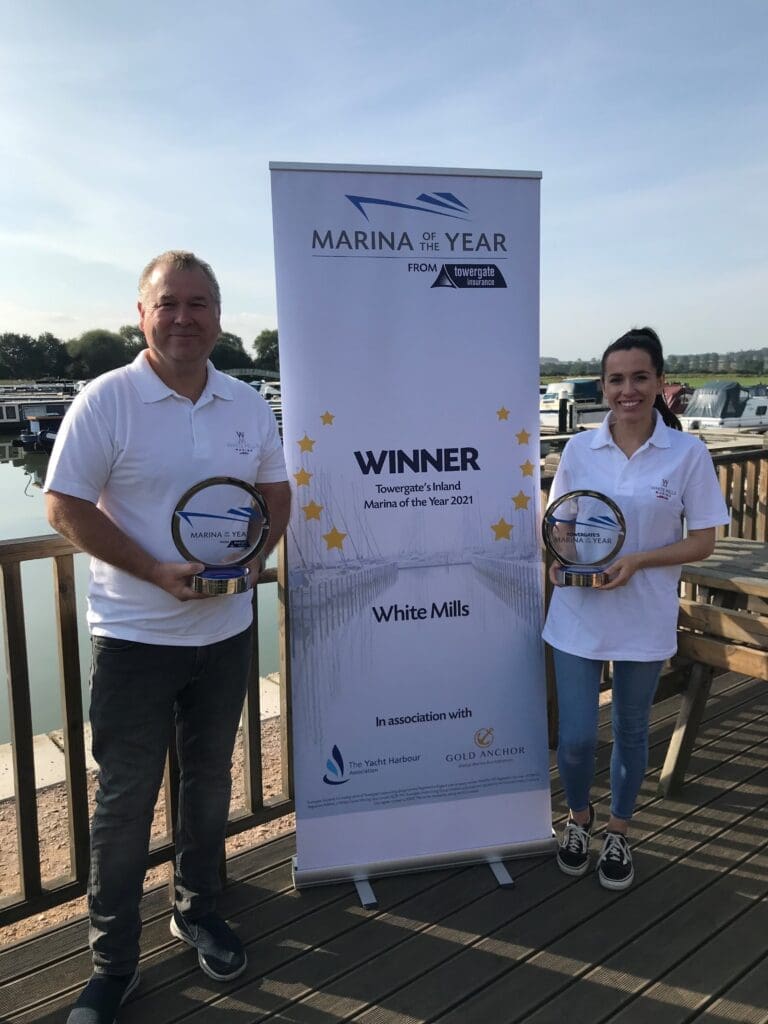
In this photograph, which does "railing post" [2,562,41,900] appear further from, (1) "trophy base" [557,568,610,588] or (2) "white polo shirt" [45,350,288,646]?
(1) "trophy base" [557,568,610,588]

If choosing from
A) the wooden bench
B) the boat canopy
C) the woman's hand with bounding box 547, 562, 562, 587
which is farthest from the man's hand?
the boat canopy

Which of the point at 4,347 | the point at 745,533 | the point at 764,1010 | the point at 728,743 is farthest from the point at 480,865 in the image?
the point at 4,347

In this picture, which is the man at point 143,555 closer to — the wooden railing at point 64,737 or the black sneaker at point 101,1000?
the black sneaker at point 101,1000

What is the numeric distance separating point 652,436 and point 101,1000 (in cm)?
194

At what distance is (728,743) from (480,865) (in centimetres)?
134

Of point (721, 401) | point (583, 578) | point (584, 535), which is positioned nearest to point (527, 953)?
point (583, 578)

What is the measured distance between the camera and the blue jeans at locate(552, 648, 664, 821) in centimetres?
203

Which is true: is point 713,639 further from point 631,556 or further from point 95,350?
point 95,350

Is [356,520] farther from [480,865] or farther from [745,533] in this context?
[745,533]

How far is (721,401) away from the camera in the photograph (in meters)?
23.0

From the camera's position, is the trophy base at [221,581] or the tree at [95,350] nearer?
the trophy base at [221,581]

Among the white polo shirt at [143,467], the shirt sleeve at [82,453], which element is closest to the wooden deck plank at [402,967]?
the white polo shirt at [143,467]

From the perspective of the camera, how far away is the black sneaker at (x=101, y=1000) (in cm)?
160

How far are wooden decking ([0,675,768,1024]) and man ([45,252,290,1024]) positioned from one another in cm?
26
